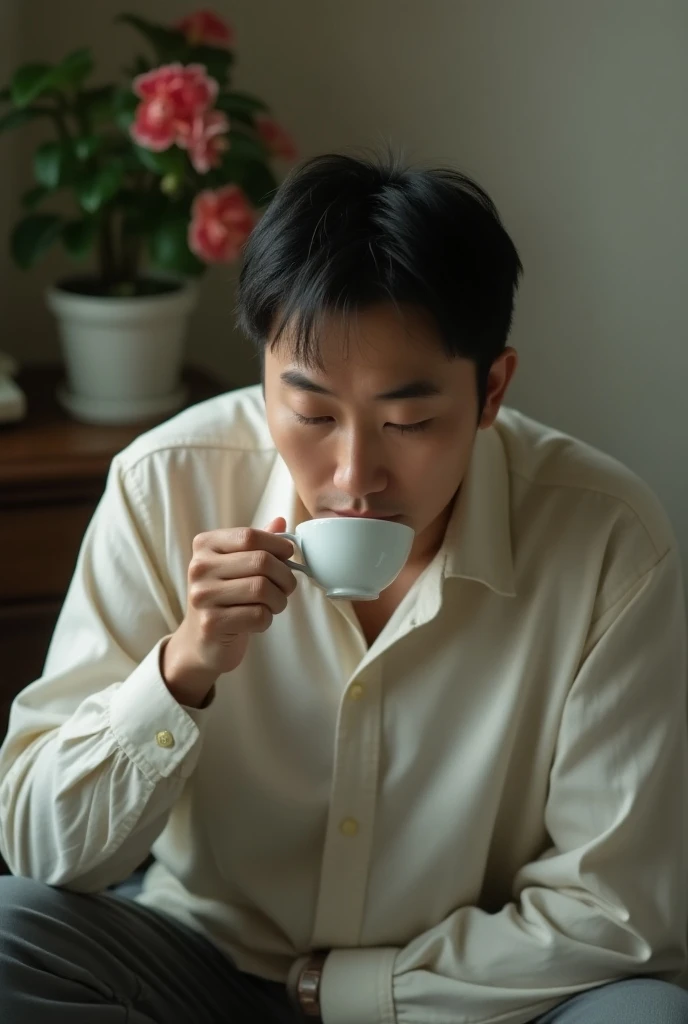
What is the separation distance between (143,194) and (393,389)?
32.7 inches

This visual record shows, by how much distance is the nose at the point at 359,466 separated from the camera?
1173 mm

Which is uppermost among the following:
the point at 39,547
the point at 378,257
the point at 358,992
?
the point at 378,257

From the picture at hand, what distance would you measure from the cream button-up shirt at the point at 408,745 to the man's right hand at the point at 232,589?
3.6 inches

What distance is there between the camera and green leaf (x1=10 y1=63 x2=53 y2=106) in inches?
69.0

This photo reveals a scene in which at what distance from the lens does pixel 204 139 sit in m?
1.74

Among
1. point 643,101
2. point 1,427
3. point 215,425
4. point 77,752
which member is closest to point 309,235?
point 215,425

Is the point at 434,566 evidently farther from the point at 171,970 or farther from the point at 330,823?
the point at 171,970

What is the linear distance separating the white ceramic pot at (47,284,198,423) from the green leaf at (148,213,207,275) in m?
0.05

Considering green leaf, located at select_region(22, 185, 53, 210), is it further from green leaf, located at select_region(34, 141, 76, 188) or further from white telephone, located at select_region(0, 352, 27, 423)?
white telephone, located at select_region(0, 352, 27, 423)

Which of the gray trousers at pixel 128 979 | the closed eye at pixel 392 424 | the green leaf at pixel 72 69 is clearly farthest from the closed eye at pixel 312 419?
the green leaf at pixel 72 69

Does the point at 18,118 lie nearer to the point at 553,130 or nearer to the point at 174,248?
the point at 174,248

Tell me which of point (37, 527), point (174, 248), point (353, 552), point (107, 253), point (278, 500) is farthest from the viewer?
point (107, 253)

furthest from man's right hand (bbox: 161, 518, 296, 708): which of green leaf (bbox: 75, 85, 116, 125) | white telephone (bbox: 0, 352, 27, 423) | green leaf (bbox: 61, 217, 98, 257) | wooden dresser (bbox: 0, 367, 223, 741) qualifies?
green leaf (bbox: 75, 85, 116, 125)

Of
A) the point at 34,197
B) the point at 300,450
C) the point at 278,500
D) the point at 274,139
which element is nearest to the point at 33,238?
the point at 34,197
